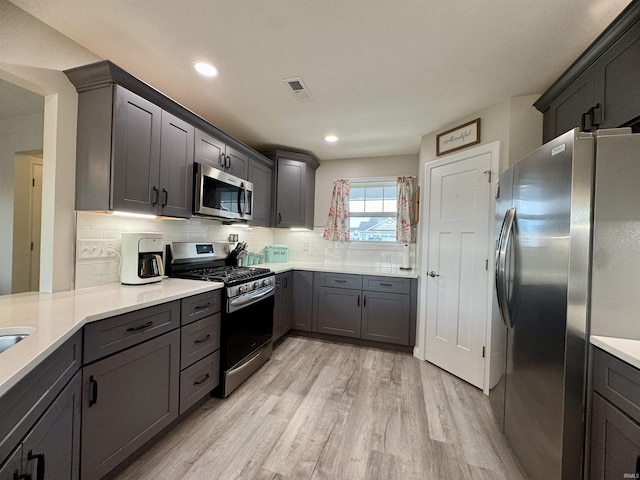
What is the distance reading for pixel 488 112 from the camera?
2330 millimetres

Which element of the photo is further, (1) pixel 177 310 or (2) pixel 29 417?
(1) pixel 177 310

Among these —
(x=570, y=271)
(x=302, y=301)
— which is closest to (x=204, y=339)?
(x=302, y=301)

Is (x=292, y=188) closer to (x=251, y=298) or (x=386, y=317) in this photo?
(x=251, y=298)

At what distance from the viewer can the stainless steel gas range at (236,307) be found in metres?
2.09

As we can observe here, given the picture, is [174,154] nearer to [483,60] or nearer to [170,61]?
[170,61]

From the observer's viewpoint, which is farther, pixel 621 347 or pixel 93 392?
pixel 93 392

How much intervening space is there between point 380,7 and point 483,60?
840 millimetres

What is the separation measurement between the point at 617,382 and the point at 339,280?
7.93ft

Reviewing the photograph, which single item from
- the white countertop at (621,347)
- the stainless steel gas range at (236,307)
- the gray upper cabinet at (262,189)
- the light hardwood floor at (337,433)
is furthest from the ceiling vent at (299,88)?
the light hardwood floor at (337,433)

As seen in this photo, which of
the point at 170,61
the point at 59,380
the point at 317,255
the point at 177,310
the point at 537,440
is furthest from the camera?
the point at 317,255

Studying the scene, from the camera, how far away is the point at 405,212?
11.5 ft

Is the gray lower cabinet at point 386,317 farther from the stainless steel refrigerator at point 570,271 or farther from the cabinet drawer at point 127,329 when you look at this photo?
the cabinet drawer at point 127,329

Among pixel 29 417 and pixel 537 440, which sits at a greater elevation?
pixel 29 417

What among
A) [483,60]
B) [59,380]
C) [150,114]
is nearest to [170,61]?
[150,114]
